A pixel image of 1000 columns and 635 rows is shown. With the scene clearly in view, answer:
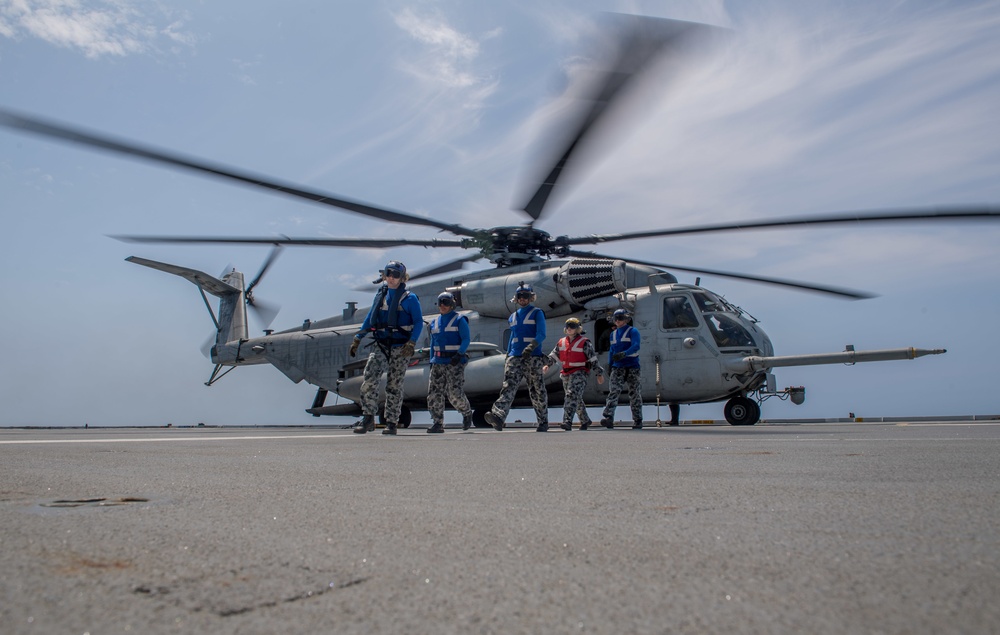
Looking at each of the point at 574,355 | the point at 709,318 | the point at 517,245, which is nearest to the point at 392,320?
the point at 574,355

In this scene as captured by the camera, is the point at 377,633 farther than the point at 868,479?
No

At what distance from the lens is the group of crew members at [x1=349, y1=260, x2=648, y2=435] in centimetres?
889

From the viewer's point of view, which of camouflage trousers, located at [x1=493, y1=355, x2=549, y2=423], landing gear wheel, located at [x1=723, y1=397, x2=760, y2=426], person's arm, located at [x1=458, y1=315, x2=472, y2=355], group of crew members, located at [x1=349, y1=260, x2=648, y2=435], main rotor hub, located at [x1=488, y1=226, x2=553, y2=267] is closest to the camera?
group of crew members, located at [x1=349, y1=260, x2=648, y2=435]

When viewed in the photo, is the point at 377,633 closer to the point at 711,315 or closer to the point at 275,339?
the point at 711,315

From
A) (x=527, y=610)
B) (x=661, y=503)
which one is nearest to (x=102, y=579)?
(x=527, y=610)

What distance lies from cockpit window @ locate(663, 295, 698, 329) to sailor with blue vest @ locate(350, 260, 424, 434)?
5.58 m

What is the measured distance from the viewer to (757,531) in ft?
6.01

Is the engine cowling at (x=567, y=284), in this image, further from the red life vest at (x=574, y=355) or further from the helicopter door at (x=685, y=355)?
the red life vest at (x=574, y=355)

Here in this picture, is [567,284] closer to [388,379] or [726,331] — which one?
[726,331]

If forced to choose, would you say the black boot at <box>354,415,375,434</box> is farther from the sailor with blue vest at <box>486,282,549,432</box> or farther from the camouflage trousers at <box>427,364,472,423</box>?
the sailor with blue vest at <box>486,282,549,432</box>

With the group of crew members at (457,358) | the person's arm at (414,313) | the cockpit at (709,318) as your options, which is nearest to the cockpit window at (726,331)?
the cockpit at (709,318)

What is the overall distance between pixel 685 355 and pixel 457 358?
4.92 m

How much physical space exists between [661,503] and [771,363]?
1092cm

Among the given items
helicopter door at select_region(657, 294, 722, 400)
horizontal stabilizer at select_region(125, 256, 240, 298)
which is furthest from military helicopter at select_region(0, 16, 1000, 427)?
horizontal stabilizer at select_region(125, 256, 240, 298)
